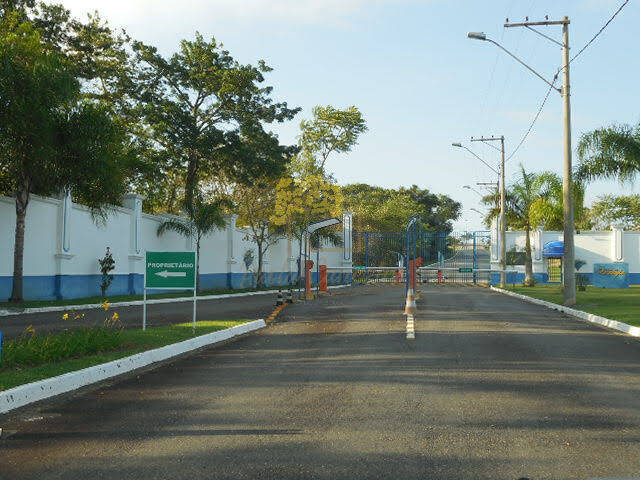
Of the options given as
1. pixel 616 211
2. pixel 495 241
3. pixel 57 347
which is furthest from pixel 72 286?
pixel 616 211

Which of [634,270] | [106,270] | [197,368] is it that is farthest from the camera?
[634,270]

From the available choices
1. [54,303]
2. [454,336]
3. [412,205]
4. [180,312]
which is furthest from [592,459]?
[412,205]

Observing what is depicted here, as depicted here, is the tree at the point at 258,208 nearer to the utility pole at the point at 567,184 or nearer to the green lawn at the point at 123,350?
the utility pole at the point at 567,184

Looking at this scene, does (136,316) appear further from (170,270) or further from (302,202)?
(302,202)

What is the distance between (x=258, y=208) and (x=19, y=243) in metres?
20.4

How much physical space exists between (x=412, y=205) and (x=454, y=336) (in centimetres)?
5648

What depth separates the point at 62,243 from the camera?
23422 millimetres

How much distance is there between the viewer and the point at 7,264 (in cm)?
2100

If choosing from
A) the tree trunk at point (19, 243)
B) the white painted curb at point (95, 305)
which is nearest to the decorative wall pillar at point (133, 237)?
the white painted curb at point (95, 305)

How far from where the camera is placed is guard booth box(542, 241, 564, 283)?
4378 centimetres

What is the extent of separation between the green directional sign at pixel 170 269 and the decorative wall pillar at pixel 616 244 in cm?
3923

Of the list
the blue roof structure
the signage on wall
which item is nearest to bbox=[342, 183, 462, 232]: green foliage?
the blue roof structure

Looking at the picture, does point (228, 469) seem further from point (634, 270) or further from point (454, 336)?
point (634, 270)

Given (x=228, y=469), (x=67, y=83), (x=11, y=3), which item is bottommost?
(x=228, y=469)
